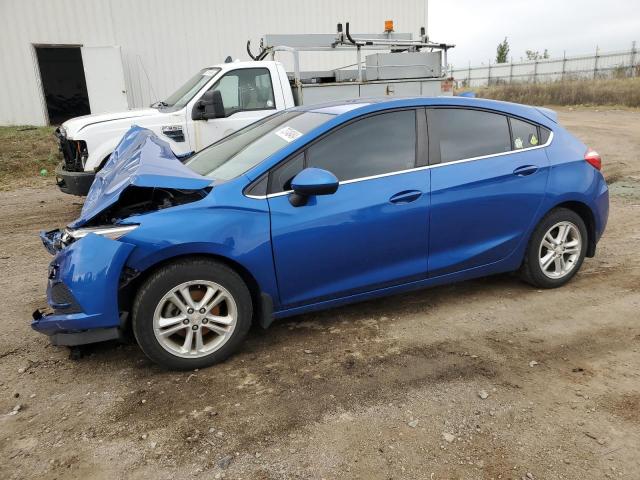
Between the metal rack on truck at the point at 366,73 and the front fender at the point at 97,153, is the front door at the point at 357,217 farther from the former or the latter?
the metal rack on truck at the point at 366,73

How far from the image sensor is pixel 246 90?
25.2 ft

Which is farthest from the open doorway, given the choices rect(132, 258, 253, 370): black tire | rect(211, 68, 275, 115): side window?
rect(132, 258, 253, 370): black tire

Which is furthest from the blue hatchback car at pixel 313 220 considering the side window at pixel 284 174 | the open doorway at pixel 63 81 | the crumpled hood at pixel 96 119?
the open doorway at pixel 63 81

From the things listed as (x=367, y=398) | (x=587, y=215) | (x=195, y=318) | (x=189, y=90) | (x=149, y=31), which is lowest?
(x=367, y=398)

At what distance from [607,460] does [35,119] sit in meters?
16.0

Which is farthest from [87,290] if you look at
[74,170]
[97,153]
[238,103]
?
[238,103]

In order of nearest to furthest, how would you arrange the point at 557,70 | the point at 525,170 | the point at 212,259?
the point at 212,259 < the point at 525,170 < the point at 557,70

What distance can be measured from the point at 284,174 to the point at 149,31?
1402cm

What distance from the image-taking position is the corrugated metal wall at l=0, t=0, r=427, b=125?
14.3 metres

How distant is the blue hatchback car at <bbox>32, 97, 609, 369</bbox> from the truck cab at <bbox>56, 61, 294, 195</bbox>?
8.89ft

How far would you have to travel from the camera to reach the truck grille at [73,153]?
22.4 ft

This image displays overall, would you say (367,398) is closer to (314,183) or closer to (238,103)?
(314,183)

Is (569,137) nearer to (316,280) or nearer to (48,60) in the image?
(316,280)

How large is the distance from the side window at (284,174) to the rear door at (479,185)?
977 mm
